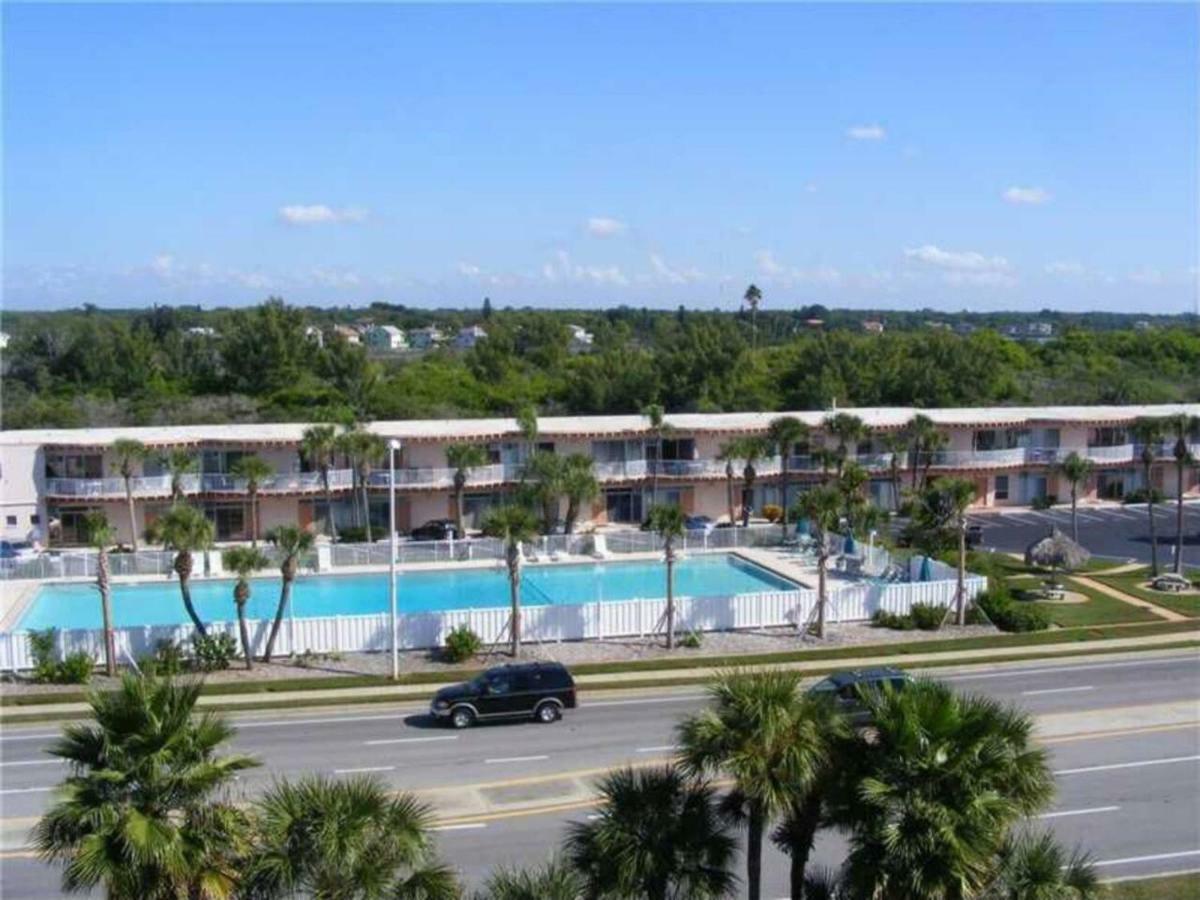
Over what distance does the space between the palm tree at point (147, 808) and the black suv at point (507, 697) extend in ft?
54.0

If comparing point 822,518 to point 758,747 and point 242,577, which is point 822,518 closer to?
point 242,577

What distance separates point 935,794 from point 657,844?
321cm

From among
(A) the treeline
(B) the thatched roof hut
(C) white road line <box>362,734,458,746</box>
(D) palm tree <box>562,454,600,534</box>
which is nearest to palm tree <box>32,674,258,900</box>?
(C) white road line <box>362,734,458,746</box>

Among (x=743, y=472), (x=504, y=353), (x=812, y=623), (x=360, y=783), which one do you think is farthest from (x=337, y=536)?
(x=504, y=353)

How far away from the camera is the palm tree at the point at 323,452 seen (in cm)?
5225

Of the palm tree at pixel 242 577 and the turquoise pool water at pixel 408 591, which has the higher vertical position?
the palm tree at pixel 242 577

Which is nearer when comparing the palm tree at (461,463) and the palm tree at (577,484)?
the palm tree at (577,484)

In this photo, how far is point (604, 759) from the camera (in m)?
28.2

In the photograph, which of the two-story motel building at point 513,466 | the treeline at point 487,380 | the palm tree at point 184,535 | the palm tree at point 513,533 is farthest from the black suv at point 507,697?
the treeline at point 487,380

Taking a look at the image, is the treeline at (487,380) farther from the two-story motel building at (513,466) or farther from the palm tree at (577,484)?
the palm tree at (577,484)

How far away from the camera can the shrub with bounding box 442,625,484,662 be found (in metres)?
37.0

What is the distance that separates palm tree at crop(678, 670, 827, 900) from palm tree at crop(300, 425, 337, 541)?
39.0 meters

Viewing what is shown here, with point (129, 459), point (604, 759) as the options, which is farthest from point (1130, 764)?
point (129, 459)

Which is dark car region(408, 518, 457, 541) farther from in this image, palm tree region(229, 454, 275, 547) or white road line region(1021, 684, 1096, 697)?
white road line region(1021, 684, 1096, 697)
